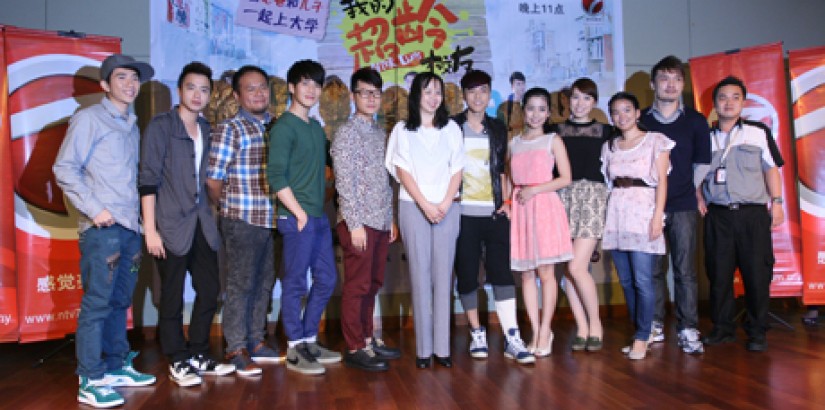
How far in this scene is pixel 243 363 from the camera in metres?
3.03

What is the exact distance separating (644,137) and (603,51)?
152 centimetres

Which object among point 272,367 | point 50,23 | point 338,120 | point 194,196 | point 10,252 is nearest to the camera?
point 194,196

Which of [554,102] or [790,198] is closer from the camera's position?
[790,198]

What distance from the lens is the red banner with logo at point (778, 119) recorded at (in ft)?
13.4

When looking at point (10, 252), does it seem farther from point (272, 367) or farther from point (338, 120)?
point (338, 120)

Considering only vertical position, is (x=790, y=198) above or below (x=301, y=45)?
below

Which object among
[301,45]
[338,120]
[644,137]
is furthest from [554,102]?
[301,45]

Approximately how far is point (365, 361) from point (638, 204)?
5.46 ft

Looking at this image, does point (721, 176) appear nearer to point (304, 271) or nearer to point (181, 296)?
point (304, 271)

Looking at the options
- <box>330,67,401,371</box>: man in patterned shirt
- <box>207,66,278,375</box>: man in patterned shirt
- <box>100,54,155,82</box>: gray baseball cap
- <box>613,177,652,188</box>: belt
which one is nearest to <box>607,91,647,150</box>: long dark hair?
<box>613,177,652,188</box>: belt

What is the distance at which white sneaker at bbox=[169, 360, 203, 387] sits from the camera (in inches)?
112

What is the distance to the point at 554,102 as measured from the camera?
4512mm

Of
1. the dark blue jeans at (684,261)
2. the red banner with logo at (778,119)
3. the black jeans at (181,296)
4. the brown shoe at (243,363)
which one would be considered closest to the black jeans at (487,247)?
the dark blue jeans at (684,261)

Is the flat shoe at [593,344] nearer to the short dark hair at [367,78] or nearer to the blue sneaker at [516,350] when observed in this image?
the blue sneaker at [516,350]
